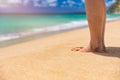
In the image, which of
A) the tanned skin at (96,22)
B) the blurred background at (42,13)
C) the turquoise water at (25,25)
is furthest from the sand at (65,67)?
the blurred background at (42,13)

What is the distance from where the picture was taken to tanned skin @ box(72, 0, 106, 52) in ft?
6.85

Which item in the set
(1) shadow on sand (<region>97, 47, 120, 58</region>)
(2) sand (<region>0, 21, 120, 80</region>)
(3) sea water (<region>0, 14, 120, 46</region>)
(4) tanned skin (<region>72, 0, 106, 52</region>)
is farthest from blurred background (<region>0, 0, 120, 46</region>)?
(2) sand (<region>0, 21, 120, 80</region>)

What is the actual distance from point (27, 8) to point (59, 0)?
164 cm

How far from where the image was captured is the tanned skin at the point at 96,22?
6.85 ft

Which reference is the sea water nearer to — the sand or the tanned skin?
the tanned skin

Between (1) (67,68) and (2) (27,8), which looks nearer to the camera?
(1) (67,68)

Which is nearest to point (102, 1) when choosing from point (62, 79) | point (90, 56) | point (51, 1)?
point (90, 56)

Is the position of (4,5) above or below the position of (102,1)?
below

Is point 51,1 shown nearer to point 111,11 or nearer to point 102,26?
point 111,11

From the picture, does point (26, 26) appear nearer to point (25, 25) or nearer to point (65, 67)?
point (25, 25)

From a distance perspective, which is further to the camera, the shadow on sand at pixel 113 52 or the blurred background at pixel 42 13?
the blurred background at pixel 42 13

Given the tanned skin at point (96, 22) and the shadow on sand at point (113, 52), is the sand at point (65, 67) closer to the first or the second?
the shadow on sand at point (113, 52)

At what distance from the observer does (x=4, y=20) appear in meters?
8.22

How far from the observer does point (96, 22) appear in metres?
2.11
